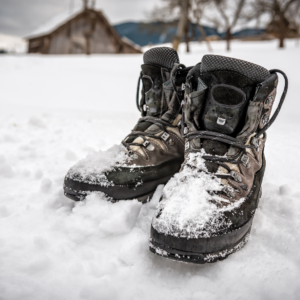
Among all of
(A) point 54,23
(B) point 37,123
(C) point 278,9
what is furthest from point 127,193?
(A) point 54,23

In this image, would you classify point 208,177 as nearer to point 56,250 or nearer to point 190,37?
point 56,250

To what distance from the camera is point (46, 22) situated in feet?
47.7

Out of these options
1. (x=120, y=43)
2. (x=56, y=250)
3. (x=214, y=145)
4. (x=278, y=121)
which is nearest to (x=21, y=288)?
(x=56, y=250)

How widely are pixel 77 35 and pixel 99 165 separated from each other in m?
13.3

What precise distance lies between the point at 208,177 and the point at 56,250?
515 millimetres

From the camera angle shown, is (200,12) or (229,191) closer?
(229,191)

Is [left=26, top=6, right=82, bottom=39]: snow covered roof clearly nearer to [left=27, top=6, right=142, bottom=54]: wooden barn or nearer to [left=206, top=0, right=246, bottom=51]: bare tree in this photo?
[left=27, top=6, right=142, bottom=54]: wooden barn

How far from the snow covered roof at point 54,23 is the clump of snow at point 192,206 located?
1352cm

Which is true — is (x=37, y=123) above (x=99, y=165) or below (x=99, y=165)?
below

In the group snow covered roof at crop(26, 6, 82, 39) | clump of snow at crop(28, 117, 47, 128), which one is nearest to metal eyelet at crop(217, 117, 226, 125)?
clump of snow at crop(28, 117, 47, 128)

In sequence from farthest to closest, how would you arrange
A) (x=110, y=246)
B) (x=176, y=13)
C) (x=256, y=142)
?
(x=176, y=13) < (x=256, y=142) < (x=110, y=246)

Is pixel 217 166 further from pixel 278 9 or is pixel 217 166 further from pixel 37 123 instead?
pixel 278 9

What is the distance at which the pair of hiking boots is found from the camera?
0.72 meters

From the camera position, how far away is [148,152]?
107 cm
